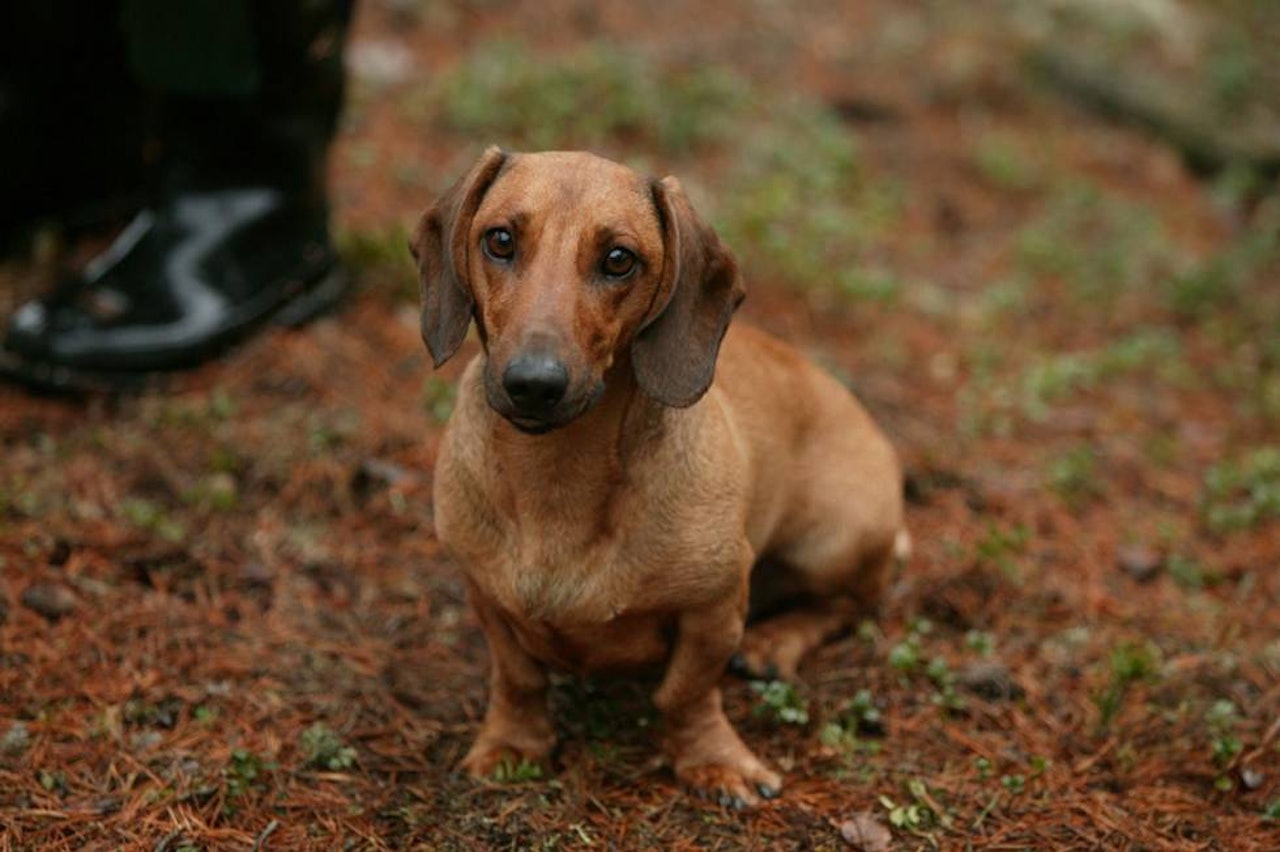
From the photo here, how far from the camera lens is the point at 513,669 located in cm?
347

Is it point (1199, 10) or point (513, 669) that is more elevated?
point (1199, 10)

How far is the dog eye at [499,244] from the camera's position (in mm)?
2982

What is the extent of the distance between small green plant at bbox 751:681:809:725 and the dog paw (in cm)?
19

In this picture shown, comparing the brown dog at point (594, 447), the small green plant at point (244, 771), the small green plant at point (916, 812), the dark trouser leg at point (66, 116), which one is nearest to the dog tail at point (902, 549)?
the brown dog at point (594, 447)

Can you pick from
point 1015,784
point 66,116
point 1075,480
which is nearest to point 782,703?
point 1015,784

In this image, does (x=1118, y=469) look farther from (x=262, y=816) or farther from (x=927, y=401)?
(x=262, y=816)

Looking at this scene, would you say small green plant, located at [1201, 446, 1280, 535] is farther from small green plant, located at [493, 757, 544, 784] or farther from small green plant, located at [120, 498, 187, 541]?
small green plant, located at [120, 498, 187, 541]

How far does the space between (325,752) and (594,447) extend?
1.10 meters

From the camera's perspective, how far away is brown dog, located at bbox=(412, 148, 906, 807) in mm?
2936

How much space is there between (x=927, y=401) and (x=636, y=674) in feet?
8.64

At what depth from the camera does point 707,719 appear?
11.5ft

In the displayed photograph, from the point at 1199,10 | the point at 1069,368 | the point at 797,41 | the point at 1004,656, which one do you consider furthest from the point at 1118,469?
the point at 1199,10

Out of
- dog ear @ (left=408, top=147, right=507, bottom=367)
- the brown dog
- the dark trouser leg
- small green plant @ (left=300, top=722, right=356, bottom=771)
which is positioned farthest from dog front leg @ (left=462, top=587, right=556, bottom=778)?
the dark trouser leg

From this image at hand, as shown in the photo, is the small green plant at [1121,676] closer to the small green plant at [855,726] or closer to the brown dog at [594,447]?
the small green plant at [855,726]
